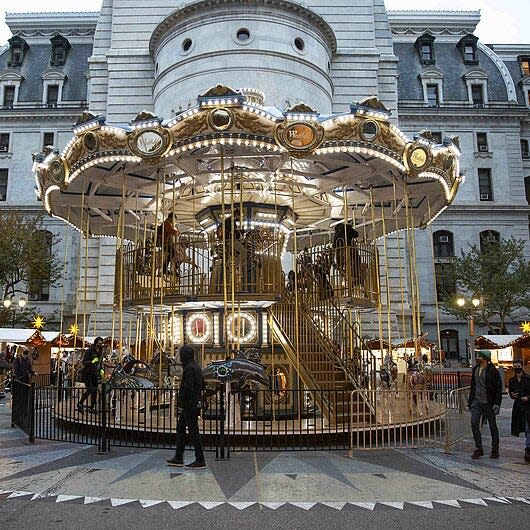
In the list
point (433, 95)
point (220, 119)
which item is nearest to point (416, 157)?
point (220, 119)

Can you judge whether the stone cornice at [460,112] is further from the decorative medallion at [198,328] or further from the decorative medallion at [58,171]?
the decorative medallion at [58,171]

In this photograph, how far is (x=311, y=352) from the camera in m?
13.4

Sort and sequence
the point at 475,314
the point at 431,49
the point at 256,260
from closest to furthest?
1. the point at 256,260
2. the point at 475,314
3. the point at 431,49

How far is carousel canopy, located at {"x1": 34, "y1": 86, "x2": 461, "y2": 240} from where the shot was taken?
12023 mm

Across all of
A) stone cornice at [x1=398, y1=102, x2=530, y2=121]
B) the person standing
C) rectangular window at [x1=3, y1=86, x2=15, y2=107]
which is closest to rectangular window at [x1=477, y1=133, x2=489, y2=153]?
stone cornice at [x1=398, y1=102, x2=530, y2=121]

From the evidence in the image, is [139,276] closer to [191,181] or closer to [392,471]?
[191,181]

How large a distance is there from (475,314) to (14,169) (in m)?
36.5

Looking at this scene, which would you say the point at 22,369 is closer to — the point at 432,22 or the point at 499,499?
the point at 499,499

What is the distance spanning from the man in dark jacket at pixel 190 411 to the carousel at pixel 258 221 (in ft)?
4.01

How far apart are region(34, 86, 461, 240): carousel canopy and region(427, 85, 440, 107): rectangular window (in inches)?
1230

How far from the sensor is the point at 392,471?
8766 millimetres

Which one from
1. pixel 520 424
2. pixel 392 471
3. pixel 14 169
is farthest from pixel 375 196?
pixel 14 169

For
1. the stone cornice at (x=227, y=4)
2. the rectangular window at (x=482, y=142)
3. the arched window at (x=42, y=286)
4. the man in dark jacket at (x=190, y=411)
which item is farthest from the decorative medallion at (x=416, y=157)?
the rectangular window at (x=482, y=142)

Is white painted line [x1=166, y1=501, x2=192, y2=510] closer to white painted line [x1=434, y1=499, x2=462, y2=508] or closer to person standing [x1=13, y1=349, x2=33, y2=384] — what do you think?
white painted line [x1=434, y1=499, x2=462, y2=508]
